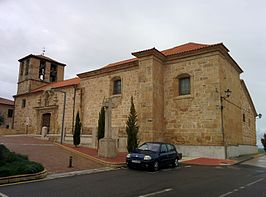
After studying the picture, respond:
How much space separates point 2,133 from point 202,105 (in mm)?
23988

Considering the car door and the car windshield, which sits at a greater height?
the car windshield

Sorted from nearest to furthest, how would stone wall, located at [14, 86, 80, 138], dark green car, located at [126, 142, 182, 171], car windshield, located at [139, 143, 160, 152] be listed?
1. dark green car, located at [126, 142, 182, 171]
2. car windshield, located at [139, 143, 160, 152]
3. stone wall, located at [14, 86, 80, 138]

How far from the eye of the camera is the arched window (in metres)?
19.0

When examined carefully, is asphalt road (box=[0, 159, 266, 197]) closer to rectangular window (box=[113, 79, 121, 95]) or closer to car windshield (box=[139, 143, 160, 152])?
car windshield (box=[139, 143, 160, 152])

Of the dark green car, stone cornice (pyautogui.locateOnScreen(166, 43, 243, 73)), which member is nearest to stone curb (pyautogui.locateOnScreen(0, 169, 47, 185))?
the dark green car

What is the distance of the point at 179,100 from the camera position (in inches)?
743

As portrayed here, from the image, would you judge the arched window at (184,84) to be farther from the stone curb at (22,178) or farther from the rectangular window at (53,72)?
the rectangular window at (53,72)

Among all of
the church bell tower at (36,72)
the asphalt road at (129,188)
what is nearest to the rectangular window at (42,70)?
the church bell tower at (36,72)

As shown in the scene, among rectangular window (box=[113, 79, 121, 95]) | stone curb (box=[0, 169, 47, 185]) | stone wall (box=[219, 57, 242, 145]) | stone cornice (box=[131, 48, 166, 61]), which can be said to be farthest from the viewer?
rectangular window (box=[113, 79, 121, 95])

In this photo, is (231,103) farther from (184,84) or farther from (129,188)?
(129,188)

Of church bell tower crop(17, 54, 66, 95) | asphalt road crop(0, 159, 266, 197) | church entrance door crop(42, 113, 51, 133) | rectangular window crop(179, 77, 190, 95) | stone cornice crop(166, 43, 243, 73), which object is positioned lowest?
asphalt road crop(0, 159, 266, 197)

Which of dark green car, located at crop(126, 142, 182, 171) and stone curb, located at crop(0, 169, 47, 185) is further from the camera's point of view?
dark green car, located at crop(126, 142, 182, 171)

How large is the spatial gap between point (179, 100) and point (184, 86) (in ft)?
4.10

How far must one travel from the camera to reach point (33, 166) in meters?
8.45
